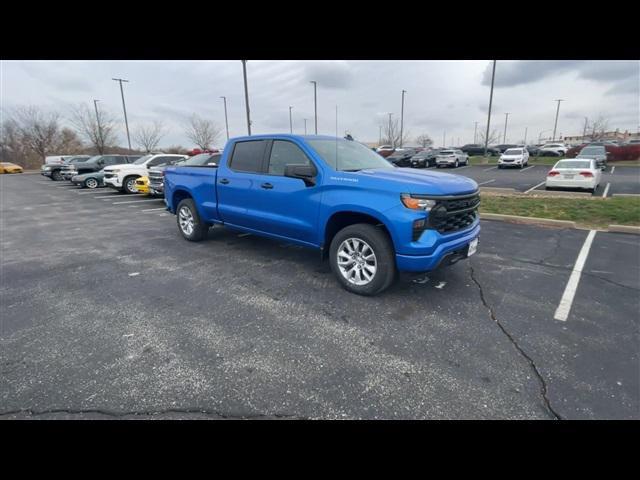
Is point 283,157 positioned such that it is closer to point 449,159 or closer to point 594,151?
point 449,159

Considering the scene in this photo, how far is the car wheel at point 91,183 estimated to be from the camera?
18.0 m

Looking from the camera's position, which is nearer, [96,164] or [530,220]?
[530,220]

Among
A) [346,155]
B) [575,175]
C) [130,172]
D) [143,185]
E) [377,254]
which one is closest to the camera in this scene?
[377,254]

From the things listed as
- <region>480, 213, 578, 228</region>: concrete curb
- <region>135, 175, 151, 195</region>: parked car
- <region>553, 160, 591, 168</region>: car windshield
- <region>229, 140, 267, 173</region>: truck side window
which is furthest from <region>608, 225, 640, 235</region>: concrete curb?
<region>135, 175, 151, 195</region>: parked car

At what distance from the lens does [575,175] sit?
11.8m

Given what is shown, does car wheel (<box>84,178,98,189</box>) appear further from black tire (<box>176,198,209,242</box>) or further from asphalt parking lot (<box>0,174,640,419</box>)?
black tire (<box>176,198,209,242</box>)

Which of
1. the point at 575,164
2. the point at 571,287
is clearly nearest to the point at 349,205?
the point at 571,287

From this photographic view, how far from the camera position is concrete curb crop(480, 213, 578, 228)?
7.14 metres

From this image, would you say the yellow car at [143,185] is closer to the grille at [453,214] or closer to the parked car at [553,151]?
the grille at [453,214]

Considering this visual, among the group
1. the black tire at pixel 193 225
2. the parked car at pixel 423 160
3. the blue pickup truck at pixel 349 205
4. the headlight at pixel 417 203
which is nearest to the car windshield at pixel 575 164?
the blue pickup truck at pixel 349 205

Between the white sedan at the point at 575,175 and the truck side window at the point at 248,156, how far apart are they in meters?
12.1

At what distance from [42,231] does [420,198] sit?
8791mm

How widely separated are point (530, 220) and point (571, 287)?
13.1 ft

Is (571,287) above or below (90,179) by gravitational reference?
below
